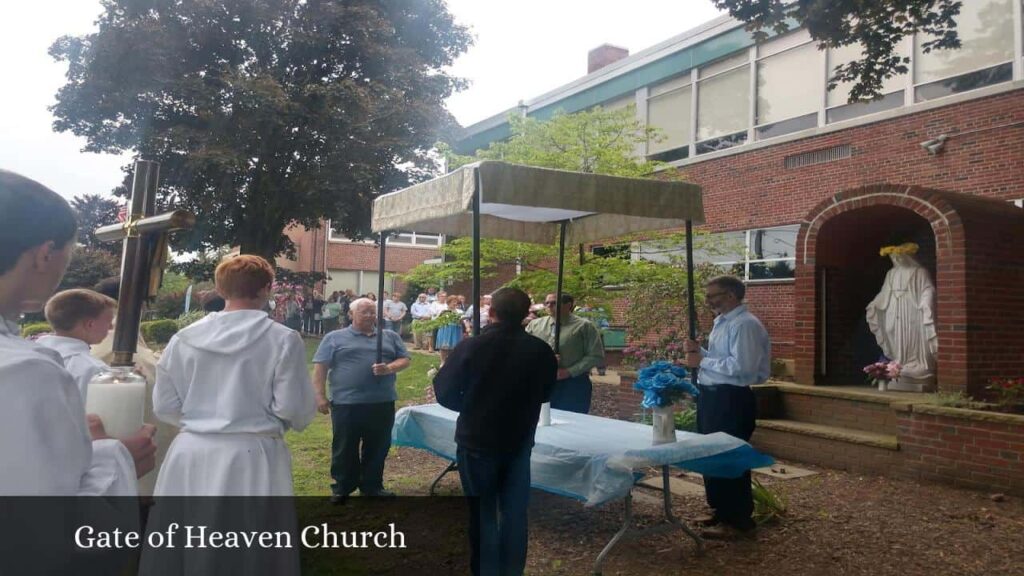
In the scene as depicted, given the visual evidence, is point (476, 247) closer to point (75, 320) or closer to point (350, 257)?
point (75, 320)

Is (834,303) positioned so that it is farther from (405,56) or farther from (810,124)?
(405,56)

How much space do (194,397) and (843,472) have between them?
6.81 meters

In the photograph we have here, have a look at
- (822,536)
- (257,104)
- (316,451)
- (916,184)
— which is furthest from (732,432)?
(257,104)

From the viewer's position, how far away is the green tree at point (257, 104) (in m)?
20.4

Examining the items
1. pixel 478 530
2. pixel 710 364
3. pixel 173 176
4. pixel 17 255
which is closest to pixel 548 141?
pixel 710 364

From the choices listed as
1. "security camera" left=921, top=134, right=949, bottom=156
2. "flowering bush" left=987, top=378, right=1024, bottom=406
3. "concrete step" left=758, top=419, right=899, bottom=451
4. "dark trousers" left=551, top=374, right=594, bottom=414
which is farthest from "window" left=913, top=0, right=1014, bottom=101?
"dark trousers" left=551, top=374, right=594, bottom=414

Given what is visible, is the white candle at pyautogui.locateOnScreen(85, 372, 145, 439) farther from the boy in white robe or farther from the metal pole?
the boy in white robe

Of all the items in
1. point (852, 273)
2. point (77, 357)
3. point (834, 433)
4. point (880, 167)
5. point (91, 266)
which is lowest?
point (834, 433)

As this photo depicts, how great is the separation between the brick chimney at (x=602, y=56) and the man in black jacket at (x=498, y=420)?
18764 millimetres

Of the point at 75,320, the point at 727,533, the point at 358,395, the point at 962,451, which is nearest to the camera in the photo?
the point at 75,320

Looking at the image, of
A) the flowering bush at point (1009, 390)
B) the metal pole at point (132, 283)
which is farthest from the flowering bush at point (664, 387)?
the flowering bush at point (1009, 390)

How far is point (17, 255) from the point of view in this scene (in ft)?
4.48

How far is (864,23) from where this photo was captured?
5.89m

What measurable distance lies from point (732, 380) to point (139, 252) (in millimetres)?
4388
